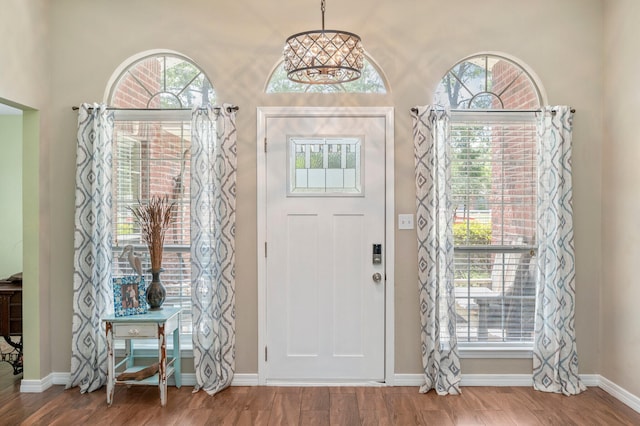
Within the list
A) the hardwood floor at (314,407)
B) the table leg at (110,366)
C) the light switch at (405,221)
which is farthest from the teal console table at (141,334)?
the light switch at (405,221)

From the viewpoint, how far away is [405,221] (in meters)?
3.73

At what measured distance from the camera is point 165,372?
11.1ft

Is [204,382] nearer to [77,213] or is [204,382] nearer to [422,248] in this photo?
[77,213]

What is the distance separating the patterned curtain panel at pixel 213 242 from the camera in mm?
3637

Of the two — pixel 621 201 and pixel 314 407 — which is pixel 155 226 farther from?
pixel 621 201

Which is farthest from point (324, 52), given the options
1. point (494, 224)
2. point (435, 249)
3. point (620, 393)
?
point (620, 393)

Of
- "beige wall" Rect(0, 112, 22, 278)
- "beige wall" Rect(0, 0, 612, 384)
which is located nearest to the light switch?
"beige wall" Rect(0, 0, 612, 384)

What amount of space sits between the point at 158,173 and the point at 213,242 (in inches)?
28.8

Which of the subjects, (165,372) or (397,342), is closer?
(165,372)

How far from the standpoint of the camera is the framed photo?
136 inches

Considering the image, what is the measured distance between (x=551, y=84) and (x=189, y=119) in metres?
2.80

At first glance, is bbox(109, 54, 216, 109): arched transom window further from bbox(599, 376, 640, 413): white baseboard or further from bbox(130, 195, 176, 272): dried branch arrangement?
bbox(599, 376, 640, 413): white baseboard

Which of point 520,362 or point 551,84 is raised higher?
point 551,84

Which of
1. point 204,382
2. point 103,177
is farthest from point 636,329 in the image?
point 103,177
